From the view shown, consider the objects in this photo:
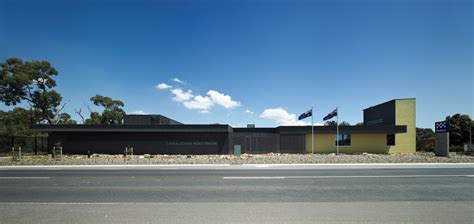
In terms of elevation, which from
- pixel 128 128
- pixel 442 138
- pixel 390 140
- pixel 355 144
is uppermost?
pixel 128 128

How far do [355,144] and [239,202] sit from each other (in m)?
26.1

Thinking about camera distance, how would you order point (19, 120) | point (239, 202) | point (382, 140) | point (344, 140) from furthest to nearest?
point (19, 120) < point (382, 140) < point (344, 140) < point (239, 202)

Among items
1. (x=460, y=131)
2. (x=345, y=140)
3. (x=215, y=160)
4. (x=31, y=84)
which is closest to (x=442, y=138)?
(x=345, y=140)

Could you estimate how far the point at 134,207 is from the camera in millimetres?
6652

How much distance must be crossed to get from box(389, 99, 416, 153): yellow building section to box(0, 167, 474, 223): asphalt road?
22.8 metres

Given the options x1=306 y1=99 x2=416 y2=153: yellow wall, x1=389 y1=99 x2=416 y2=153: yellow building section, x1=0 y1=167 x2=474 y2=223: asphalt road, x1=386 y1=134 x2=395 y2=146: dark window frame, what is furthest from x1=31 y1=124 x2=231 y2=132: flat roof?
x1=389 y1=99 x2=416 y2=153: yellow building section

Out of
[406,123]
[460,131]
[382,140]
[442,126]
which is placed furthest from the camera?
[460,131]

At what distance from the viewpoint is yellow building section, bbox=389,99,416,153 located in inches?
1206

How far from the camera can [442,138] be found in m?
26.4

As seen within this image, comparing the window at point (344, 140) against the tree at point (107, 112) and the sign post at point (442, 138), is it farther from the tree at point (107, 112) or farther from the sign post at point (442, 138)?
the tree at point (107, 112)

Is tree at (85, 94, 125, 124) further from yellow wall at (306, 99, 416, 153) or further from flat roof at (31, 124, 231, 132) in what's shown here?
yellow wall at (306, 99, 416, 153)

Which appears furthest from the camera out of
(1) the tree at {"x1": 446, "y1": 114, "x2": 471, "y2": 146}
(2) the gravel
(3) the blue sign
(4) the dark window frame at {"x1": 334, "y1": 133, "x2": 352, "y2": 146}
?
(1) the tree at {"x1": 446, "y1": 114, "x2": 471, "y2": 146}

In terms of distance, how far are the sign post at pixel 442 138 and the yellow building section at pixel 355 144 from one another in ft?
15.5

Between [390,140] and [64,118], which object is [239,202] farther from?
[64,118]
